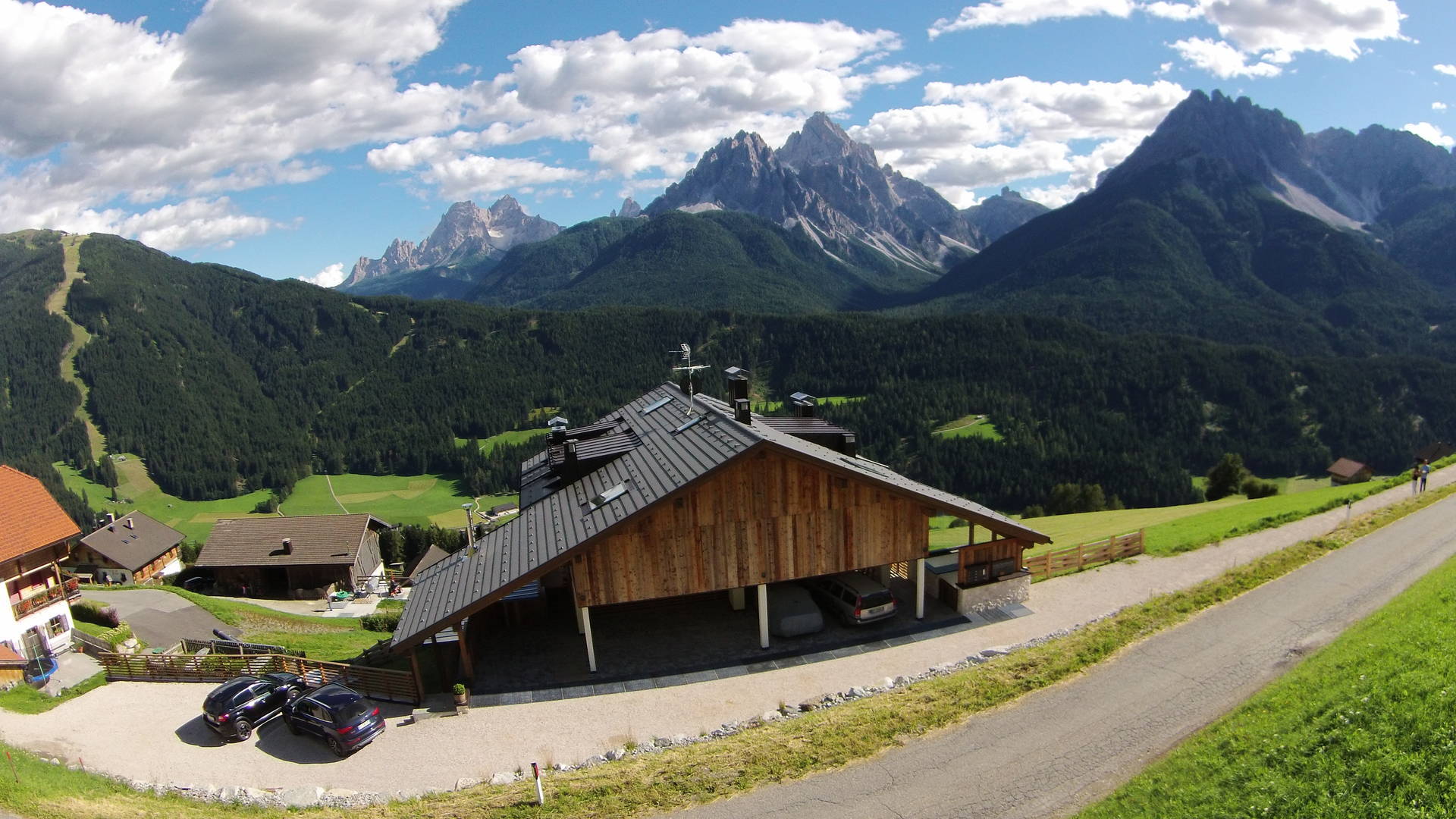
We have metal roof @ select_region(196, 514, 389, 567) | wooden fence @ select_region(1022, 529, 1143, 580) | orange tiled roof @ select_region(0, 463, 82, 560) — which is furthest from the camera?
metal roof @ select_region(196, 514, 389, 567)

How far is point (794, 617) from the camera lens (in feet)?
79.7

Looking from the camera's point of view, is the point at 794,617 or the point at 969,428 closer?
the point at 794,617

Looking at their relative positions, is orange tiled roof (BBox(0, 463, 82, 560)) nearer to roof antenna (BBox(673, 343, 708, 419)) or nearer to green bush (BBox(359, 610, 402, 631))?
green bush (BBox(359, 610, 402, 631))

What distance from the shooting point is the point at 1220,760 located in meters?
13.7

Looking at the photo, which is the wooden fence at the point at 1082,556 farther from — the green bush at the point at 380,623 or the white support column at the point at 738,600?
the green bush at the point at 380,623

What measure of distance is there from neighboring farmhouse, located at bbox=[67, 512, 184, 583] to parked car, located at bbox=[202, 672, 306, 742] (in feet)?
215

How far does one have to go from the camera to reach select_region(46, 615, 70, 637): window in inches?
1367

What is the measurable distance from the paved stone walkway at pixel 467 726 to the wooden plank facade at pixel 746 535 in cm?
283

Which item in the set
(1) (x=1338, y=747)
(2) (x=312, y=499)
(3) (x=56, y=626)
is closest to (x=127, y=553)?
(3) (x=56, y=626)

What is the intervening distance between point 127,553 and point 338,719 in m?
72.9

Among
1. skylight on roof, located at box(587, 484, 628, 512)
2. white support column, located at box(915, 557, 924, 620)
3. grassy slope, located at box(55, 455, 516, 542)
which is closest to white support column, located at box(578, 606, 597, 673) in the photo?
skylight on roof, located at box(587, 484, 628, 512)

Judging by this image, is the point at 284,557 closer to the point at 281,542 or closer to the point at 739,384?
the point at 281,542

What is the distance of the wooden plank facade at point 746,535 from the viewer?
73.7 feet

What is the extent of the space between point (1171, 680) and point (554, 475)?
2471 cm
